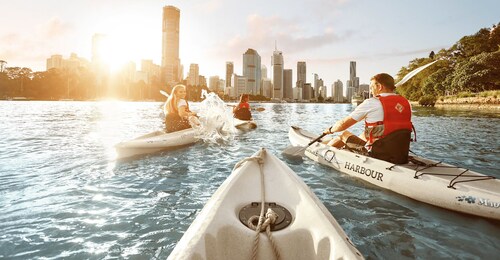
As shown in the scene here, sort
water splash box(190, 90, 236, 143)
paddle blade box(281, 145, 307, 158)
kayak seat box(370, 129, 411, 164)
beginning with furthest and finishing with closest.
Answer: water splash box(190, 90, 236, 143)
paddle blade box(281, 145, 307, 158)
kayak seat box(370, 129, 411, 164)

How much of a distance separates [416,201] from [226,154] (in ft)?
20.5

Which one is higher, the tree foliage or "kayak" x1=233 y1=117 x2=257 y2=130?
the tree foliage

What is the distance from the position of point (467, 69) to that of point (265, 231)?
6893 centimetres

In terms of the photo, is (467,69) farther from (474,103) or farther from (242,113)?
(242,113)

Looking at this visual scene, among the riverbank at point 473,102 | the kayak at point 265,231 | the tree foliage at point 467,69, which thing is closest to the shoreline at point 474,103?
the riverbank at point 473,102

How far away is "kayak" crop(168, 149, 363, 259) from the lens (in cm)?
246

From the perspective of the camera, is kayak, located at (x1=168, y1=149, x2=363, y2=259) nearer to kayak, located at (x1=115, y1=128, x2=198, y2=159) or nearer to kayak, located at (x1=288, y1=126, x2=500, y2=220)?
kayak, located at (x1=288, y1=126, x2=500, y2=220)

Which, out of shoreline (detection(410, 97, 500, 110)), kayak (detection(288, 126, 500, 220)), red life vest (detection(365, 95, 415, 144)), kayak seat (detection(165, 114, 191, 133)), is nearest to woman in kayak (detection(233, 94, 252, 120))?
kayak seat (detection(165, 114, 191, 133))

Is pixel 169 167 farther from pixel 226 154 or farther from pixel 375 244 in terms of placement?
pixel 375 244

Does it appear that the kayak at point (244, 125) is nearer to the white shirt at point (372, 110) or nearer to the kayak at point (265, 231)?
the white shirt at point (372, 110)

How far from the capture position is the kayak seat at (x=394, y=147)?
5918 millimetres

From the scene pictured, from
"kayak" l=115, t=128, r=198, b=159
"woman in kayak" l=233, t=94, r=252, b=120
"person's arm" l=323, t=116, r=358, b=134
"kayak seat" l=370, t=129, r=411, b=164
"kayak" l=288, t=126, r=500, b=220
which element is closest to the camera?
"kayak" l=288, t=126, r=500, b=220

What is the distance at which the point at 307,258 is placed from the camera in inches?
104

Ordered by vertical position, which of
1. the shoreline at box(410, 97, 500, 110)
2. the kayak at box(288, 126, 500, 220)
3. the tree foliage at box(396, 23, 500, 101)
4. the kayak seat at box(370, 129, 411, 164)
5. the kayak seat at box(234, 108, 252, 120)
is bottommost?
the kayak at box(288, 126, 500, 220)
